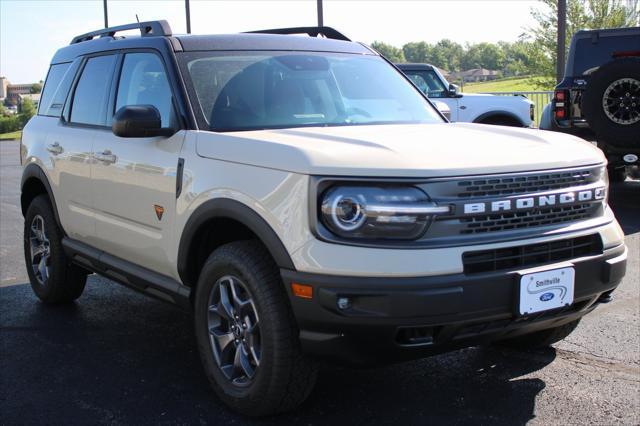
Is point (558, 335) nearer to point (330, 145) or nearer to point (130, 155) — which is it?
point (330, 145)

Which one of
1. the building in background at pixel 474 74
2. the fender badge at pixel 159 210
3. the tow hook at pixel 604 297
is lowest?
the tow hook at pixel 604 297

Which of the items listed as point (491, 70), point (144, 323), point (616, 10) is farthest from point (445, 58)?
point (144, 323)

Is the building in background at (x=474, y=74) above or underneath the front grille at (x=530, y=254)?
above

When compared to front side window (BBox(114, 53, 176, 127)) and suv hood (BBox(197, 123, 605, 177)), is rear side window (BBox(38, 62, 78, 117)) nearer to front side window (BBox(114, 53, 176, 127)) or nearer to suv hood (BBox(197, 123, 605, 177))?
front side window (BBox(114, 53, 176, 127))

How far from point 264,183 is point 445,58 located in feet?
236

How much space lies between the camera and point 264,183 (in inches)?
133

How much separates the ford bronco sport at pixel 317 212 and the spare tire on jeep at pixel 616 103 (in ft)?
14.2

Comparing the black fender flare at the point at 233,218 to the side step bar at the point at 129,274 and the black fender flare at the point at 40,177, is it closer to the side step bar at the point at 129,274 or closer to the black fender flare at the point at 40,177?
the side step bar at the point at 129,274

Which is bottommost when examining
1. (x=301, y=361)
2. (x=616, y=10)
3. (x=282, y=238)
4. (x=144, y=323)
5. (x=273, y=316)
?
(x=144, y=323)

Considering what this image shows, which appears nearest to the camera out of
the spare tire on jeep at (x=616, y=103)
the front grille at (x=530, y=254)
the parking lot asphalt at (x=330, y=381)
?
the front grille at (x=530, y=254)

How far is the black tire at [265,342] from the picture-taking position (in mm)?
3320

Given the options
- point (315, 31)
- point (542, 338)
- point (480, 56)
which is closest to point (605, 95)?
point (315, 31)

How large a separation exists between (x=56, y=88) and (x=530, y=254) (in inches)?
156

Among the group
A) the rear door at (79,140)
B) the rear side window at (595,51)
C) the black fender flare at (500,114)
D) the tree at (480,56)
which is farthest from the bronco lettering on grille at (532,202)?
the tree at (480,56)
